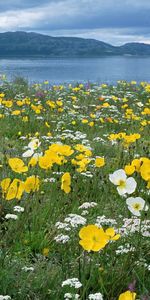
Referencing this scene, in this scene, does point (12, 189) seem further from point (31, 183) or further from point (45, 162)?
point (45, 162)

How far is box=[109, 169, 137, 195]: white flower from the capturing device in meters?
2.85

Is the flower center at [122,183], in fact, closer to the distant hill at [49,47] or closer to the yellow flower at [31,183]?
the yellow flower at [31,183]

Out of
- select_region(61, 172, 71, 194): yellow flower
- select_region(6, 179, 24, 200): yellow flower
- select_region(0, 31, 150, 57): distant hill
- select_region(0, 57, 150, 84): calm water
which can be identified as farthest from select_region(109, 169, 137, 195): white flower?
select_region(0, 31, 150, 57): distant hill

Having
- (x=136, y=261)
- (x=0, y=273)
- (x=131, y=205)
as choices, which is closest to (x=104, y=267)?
(x=136, y=261)

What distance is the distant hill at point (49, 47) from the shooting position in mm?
109250

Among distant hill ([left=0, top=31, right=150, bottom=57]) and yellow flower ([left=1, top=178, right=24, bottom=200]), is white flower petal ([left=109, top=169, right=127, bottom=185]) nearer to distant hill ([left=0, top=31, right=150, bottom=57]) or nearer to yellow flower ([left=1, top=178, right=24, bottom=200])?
yellow flower ([left=1, top=178, right=24, bottom=200])

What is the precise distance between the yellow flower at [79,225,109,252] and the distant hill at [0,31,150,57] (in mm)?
104719

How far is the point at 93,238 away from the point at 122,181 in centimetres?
70

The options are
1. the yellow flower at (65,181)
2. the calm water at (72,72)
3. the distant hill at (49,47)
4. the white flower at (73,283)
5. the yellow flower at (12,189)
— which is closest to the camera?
the white flower at (73,283)

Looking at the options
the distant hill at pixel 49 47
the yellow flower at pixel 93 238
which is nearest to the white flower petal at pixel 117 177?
the yellow flower at pixel 93 238

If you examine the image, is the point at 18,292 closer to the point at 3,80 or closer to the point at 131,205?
the point at 131,205

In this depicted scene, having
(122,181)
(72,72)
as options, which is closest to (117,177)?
(122,181)

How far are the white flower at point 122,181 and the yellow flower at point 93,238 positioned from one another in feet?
2.09

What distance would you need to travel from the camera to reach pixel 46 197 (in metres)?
4.49
